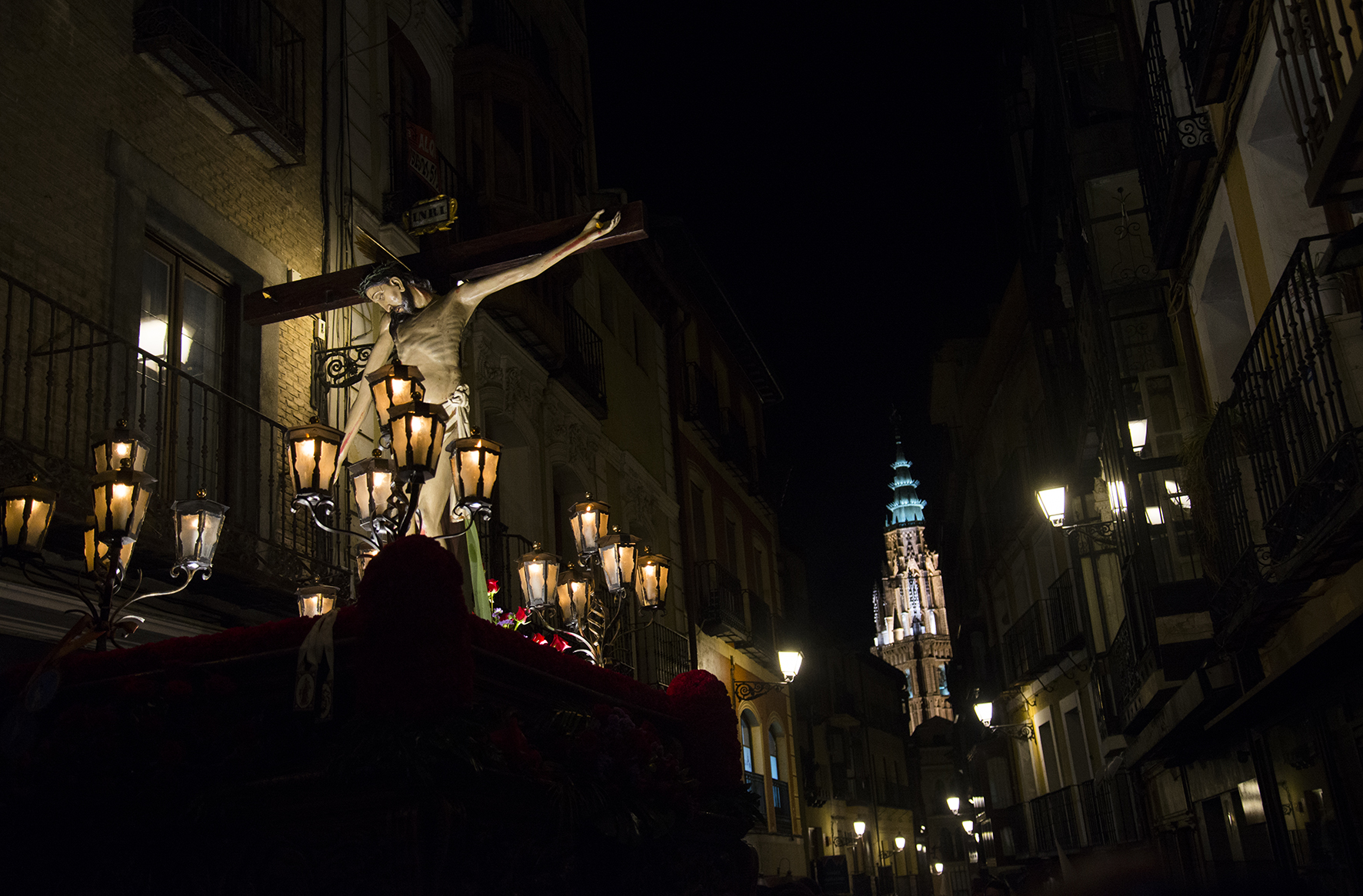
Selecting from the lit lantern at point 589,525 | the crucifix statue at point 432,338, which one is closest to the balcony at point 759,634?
the lit lantern at point 589,525

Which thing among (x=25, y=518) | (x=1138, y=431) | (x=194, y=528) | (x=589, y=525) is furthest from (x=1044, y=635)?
(x=25, y=518)

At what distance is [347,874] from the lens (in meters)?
3.78

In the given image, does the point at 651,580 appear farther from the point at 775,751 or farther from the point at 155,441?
the point at 775,751

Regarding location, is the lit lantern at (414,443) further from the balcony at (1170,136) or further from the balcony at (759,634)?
the balcony at (759,634)

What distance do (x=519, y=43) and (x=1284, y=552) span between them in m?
12.8

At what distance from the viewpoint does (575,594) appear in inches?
356

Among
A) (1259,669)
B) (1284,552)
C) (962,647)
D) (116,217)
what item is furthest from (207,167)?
(962,647)

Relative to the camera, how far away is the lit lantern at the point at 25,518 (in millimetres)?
6055

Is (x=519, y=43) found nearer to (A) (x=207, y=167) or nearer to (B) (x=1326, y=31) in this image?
(A) (x=207, y=167)

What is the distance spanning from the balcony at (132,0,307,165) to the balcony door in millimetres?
1314

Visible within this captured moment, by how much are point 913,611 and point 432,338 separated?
10612 cm

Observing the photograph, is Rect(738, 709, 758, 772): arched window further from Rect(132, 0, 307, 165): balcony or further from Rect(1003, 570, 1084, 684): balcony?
Rect(132, 0, 307, 165): balcony

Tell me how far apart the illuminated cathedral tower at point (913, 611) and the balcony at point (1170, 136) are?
303 ft

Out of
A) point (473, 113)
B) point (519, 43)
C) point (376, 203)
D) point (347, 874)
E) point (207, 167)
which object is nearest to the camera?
point (347, 874)
